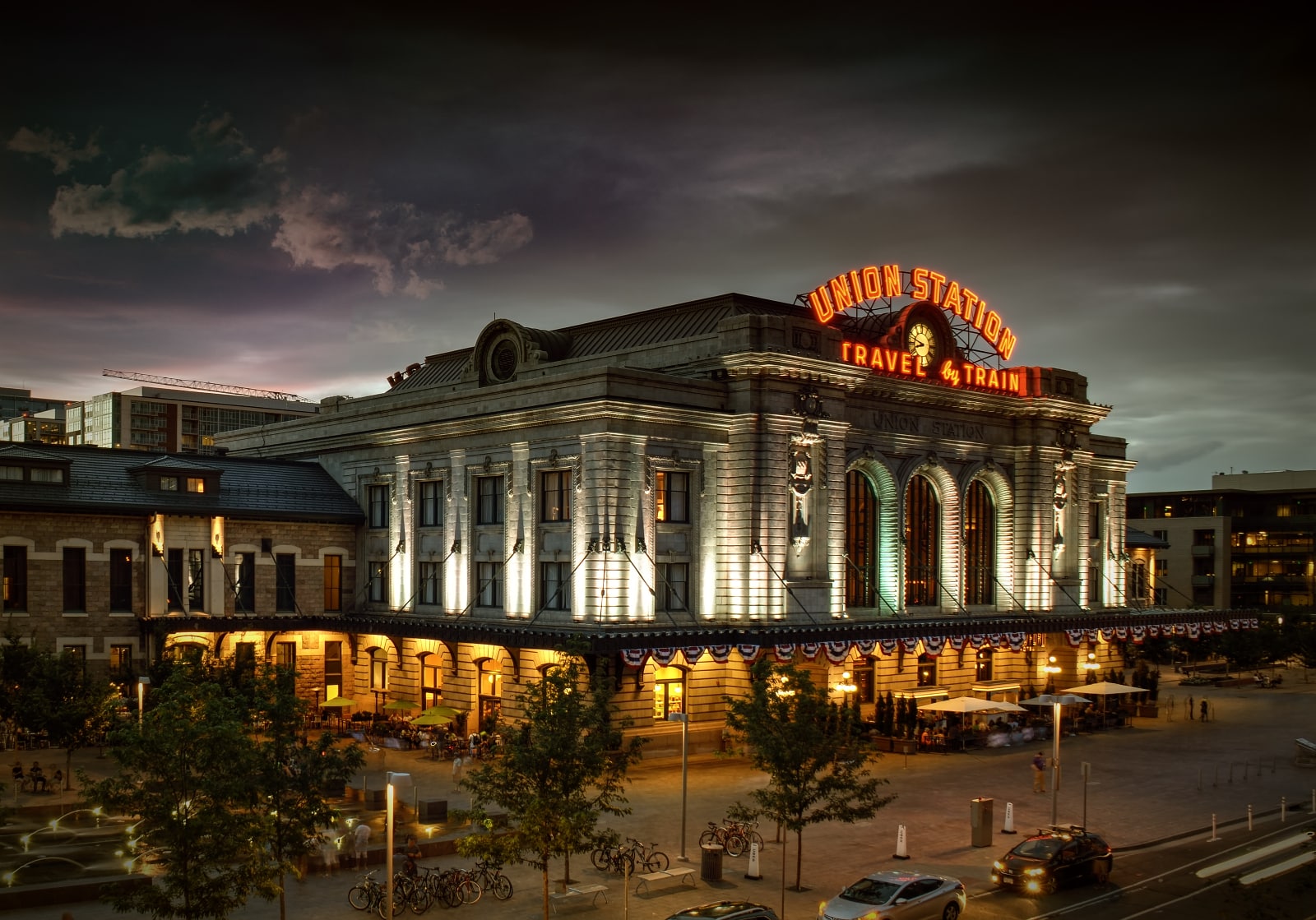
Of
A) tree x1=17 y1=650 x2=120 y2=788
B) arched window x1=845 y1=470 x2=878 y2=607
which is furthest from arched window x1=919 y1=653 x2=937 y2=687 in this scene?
Answer: tree x1=17 y1=650 x2=120 y2=788

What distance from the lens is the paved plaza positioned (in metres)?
33.8

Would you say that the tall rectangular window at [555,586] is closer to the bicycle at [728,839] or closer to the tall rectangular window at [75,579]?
the bicycle at [728,839]

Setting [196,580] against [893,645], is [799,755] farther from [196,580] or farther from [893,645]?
[196,580]

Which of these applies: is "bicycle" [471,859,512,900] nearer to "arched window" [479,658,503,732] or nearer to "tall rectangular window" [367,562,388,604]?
"arched window" [479,658,503,732]

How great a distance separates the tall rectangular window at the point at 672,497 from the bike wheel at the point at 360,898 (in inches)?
1212

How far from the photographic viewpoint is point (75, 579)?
6138 cm

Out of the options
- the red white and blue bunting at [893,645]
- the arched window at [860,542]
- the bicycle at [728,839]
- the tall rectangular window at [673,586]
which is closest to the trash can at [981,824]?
the bicycle at [728,839]

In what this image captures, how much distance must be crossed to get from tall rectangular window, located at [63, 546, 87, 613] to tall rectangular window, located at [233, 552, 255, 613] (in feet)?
25.3

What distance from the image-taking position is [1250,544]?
160 metres

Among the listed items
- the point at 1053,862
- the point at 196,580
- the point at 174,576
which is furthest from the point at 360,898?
the point at 196,580

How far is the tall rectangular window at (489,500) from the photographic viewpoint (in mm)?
65062

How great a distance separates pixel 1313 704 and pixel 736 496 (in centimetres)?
5096

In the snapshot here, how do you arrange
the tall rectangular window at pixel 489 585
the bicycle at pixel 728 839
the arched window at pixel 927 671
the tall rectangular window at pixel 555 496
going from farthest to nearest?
the arched window at pixel 927 671 → the tall rectangular window at pixel 489 585 → the tall rectangular window at pixel 555 496 → the bicycle at pixel 728 839

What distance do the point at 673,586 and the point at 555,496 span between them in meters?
7.34
